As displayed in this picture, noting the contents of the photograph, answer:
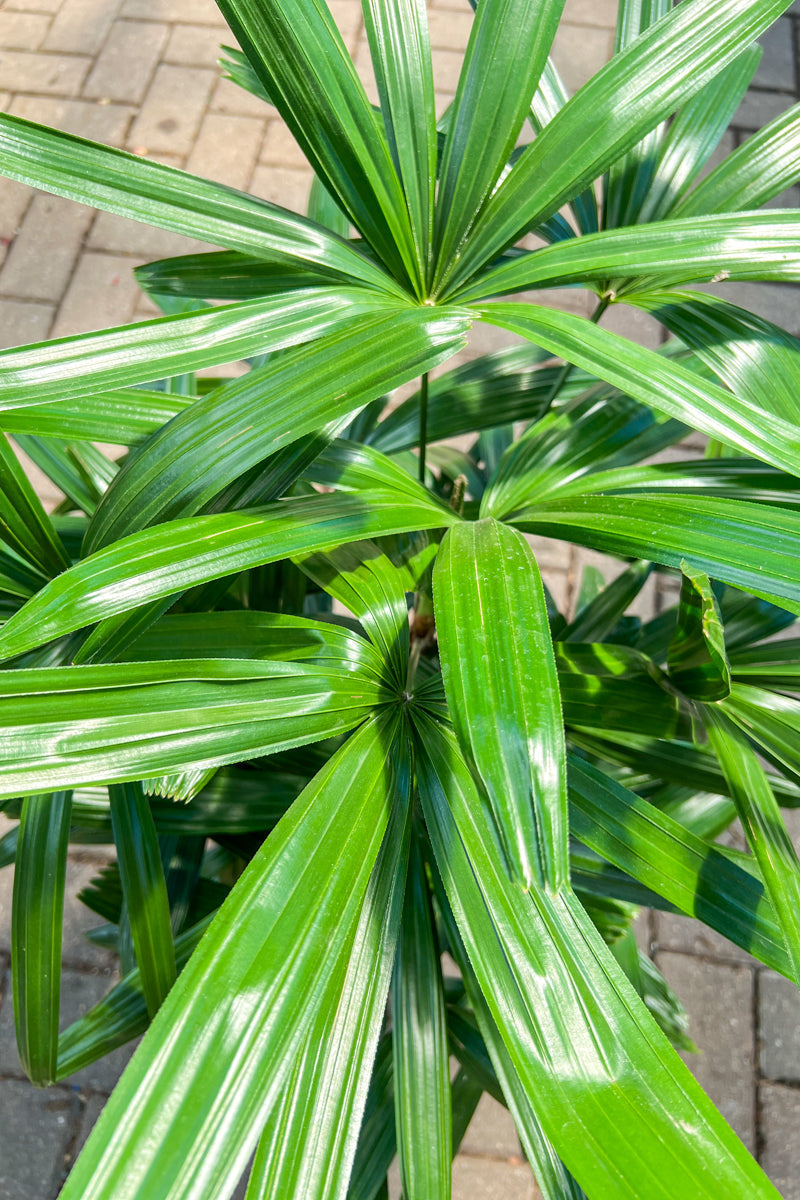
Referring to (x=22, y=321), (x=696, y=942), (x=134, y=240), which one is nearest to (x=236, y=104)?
(x=134, y=240)

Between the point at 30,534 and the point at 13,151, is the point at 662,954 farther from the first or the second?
the point at 13,151

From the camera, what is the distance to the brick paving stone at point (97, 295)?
2.12 meters

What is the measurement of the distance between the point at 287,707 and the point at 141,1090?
217 mm

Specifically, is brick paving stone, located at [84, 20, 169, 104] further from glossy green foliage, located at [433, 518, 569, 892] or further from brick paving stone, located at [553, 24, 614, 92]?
glossy green foliage, located at [433, 518, 569, 892]

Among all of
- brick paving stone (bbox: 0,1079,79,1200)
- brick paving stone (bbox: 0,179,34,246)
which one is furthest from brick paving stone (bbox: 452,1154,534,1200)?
brick paving stone (bbox: 0,179,34,246)

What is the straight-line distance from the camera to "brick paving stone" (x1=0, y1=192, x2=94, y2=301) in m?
2.16

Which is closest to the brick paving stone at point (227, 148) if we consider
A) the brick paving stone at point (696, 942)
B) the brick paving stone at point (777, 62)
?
the brick paving stone at point (777, 62)

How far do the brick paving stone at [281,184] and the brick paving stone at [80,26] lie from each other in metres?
0.63

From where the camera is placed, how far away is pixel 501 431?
117cm

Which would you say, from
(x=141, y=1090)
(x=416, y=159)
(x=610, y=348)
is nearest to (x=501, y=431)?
(x=416, y=159)

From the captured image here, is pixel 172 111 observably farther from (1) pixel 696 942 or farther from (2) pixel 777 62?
(1) pixel 696 942

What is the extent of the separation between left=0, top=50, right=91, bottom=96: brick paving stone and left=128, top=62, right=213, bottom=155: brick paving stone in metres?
0.20

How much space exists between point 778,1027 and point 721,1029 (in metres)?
0.09

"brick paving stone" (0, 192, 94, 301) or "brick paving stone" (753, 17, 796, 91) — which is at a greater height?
"brick paving stone" (753, 17, 796, 91)
